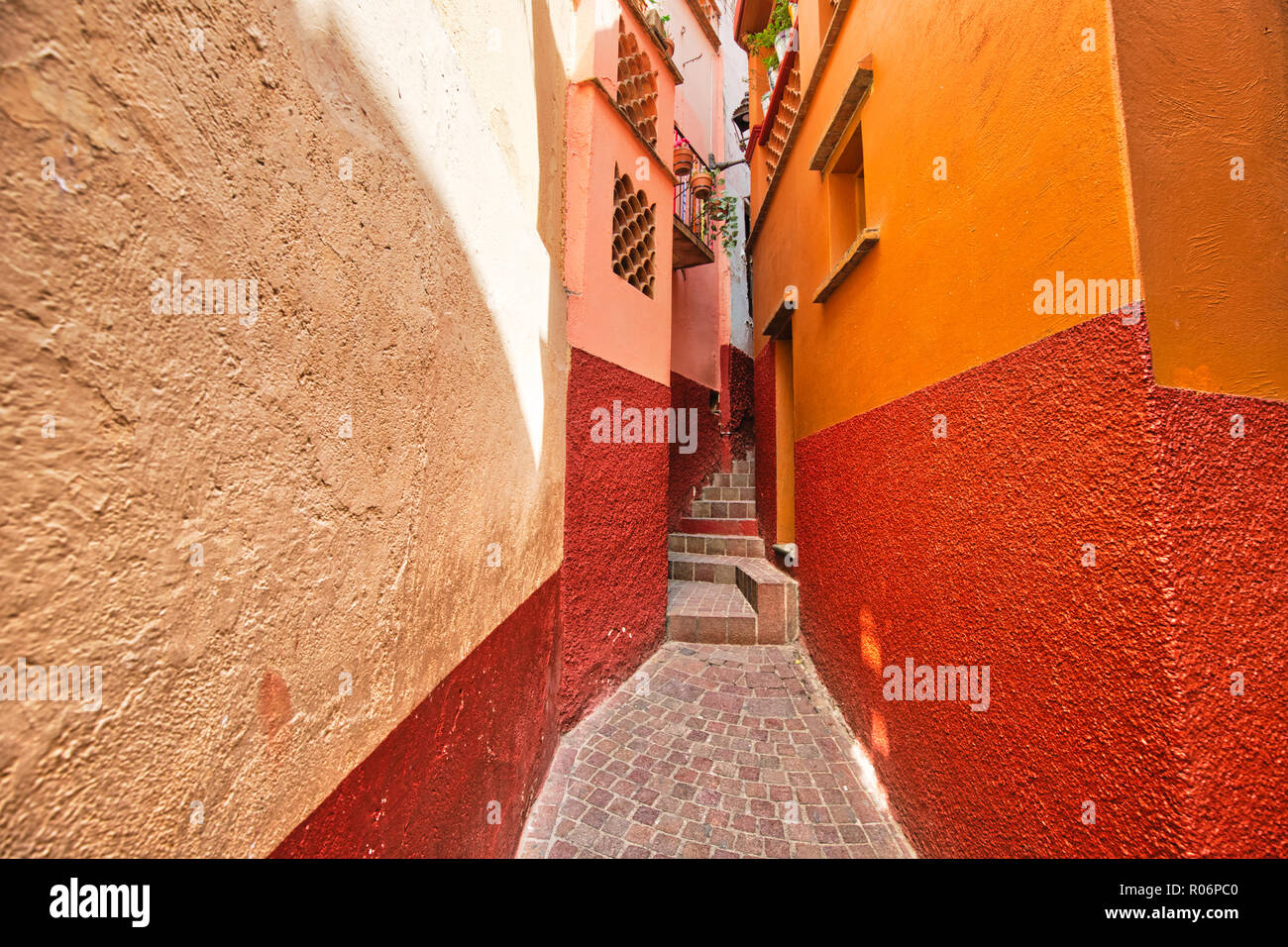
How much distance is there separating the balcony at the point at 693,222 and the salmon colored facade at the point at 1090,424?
4883mm

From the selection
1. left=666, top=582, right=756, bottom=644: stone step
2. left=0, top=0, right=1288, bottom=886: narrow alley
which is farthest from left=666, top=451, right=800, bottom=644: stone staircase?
left=0, top=0, right=1288, bottom=886: narrow alley

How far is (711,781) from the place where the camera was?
3.05m

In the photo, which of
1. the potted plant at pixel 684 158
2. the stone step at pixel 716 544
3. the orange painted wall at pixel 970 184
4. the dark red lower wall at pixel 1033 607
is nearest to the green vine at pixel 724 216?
the potted plant at pixel 684 158

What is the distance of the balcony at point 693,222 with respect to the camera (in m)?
7.66

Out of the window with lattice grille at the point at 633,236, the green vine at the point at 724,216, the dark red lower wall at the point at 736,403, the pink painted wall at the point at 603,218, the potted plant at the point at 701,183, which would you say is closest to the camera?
the pink painted wall at the point at 603,218

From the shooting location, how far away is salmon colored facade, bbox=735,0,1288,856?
1350mm

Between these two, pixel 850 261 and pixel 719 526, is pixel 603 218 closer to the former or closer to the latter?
pixel 850 261

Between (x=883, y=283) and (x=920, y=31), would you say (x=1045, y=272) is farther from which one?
(x=920, y=31)

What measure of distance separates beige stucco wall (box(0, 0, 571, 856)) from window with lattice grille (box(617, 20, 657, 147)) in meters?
4.06

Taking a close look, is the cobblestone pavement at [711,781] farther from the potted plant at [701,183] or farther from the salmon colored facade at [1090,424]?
the potted plant at [701,183]

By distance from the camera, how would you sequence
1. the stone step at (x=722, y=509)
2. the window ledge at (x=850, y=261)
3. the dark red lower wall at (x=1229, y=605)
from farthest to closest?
the stone step at (x=722, y=509), the window ledge at (x=850, y=261), the dark red lower wall at (x=1229, y=605)

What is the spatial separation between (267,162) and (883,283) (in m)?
3.26

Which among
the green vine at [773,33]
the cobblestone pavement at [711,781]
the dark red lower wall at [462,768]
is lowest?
the cobblestone pavement at [711,781]
